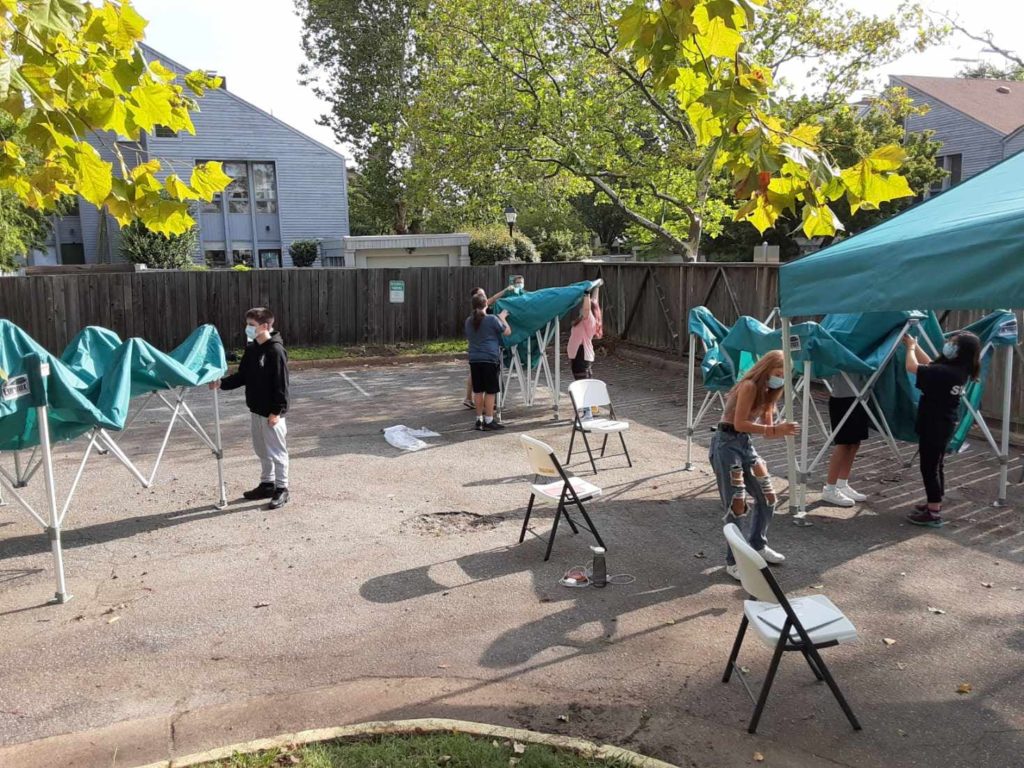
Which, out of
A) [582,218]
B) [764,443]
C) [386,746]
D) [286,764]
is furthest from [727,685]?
[582,218]

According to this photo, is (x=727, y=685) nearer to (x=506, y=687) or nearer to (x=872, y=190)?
(x=506, y=687)

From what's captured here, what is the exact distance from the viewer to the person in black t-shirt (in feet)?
22.8

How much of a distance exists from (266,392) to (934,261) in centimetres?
596

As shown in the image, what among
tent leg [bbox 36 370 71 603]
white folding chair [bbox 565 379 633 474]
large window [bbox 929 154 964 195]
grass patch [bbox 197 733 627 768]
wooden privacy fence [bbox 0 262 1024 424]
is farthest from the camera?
large window [bbox 929 154 964 195]

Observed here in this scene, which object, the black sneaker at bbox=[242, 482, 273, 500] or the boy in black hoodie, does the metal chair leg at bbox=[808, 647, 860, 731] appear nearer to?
the boy in black hoodie

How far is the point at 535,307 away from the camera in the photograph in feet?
39.6

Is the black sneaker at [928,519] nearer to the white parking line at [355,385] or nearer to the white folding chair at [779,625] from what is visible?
the white folding chair at [779,625]

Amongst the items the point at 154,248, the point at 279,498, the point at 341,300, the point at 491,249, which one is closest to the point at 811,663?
the point at 279,498

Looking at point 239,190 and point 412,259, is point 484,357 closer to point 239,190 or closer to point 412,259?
point 412,259

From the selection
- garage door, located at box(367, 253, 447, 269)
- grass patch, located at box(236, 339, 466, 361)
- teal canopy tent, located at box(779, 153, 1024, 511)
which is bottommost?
grass patch, located at box(236, 339, 466, 361)

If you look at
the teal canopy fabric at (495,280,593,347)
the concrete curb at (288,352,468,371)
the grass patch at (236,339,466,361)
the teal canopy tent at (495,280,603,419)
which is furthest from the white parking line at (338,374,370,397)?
the teal canopy fabric at (495,280,593,347)

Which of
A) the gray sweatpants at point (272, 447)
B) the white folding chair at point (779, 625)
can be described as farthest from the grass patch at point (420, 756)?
the gray sweatpants at point (272, 447)

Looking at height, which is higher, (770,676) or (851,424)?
(851,424)

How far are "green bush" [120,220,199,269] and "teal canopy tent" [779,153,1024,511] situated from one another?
25.4m
